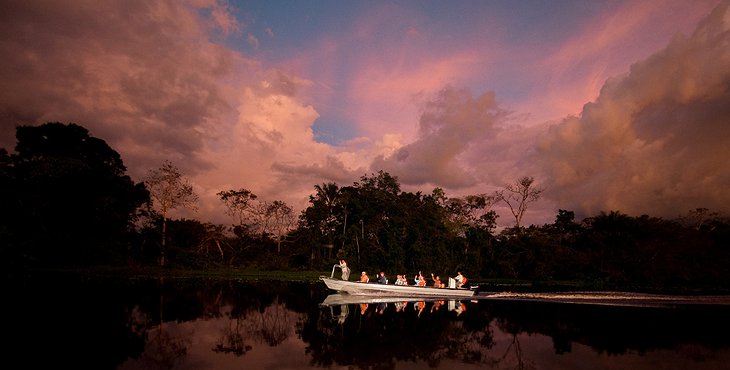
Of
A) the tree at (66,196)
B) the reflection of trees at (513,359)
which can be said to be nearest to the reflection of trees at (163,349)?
the reflection of trees at (513,359)

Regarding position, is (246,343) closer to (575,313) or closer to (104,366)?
(104,366)

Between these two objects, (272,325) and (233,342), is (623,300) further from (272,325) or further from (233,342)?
(233,342)

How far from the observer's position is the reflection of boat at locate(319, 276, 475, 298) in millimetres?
30562

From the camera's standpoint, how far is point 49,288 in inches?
995

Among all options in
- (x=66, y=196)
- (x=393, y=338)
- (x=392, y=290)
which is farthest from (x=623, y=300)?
(x=66, y=196)

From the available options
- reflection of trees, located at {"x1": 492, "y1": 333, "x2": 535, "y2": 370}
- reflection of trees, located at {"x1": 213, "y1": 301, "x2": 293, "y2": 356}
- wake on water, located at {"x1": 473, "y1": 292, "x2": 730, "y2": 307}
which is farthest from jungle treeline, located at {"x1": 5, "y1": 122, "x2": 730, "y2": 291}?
reflection of trees, located at {"x1": 492, "y1": 333, "x2": 535, "y2": 370}

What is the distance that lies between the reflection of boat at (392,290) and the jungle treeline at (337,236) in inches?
784

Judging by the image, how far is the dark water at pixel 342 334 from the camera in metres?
11.6

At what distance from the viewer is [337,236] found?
5956 cm

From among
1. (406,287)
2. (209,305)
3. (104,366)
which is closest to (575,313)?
(406,287)

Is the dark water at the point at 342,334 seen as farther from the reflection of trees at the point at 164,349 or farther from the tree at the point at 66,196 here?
the tree at the point at 66,196

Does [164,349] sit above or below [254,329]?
above

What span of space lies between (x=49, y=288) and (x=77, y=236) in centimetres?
2628

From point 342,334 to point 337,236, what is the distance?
4449cm
